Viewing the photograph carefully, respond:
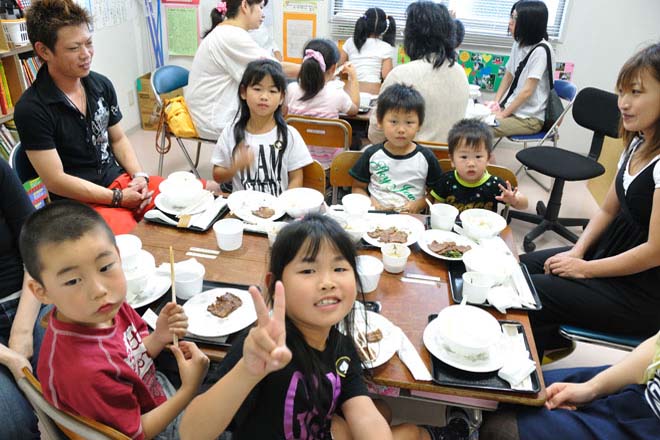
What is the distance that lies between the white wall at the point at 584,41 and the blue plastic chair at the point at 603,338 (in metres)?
3.36

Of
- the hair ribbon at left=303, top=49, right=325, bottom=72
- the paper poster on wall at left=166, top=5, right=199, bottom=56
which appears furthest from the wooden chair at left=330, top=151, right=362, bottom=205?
the paper poster on wall at left=166, top=5, right=199, bottom=56

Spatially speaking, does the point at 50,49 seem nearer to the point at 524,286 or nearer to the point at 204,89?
the point at 204,89

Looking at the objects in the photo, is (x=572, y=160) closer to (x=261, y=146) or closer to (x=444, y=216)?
(x=444, y=216)

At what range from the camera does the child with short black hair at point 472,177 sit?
2.09 m

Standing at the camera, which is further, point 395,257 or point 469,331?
point 395,257

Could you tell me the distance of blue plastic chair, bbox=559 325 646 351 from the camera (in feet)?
5.41

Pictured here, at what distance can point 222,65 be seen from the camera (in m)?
3.01

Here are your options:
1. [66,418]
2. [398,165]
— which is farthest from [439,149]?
[66,418]

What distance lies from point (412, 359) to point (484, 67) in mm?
4096

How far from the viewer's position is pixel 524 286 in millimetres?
1475

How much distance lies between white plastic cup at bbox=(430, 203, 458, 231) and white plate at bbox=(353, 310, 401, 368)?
0.60 meters

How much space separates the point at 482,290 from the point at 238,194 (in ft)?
3.39

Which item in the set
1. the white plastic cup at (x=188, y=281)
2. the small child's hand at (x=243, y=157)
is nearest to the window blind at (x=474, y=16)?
the small child's hand at (x=243, y=157)

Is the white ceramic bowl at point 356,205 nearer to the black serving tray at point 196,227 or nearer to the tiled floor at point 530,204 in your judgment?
the black serving tray at point 196,227
